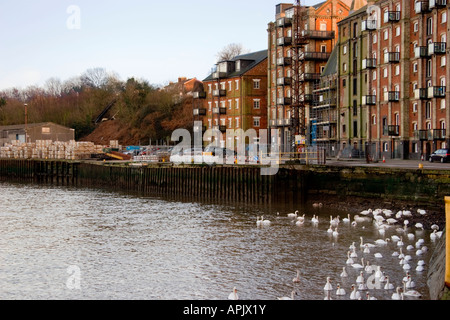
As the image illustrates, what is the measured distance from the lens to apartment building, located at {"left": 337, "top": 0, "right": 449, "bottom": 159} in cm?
5131

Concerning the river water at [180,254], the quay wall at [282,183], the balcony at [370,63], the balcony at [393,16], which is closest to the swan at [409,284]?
the river water at [180,254]

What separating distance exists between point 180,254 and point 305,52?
55.7 m

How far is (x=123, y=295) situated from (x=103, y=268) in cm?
357

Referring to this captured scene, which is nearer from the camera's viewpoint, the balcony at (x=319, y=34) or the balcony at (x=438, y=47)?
the balcony at (x=438, y=47)

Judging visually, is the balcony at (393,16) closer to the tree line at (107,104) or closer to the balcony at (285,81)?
the balcony at (285,81)

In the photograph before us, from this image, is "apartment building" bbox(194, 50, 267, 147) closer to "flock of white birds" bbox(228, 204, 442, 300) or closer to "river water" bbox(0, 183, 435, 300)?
"river water" bbox(0, 183, 435, 300)

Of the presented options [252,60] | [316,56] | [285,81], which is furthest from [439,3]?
[252,60]

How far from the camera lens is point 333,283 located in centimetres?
1680

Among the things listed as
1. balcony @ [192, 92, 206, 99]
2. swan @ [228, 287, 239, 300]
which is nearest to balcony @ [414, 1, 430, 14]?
balcony @ [192, 92, 206, 99]

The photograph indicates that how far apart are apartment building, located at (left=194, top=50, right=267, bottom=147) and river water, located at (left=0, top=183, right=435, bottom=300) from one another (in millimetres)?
50157

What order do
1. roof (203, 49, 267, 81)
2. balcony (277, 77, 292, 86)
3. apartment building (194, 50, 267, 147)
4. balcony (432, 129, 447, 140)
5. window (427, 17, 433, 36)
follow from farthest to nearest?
1. roof (203, 49, 267, 81)
2. apartment building (194, 50, 267, 147)
3. balcony (277, 77, 292, 86)
4. window (427, 17, 433, 36)
5. balcony (432, 129, 447, 140)

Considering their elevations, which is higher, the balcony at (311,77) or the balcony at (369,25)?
the balcony at (369,25)

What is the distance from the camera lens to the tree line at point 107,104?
95.2m

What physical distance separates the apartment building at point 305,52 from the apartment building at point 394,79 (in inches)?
217
